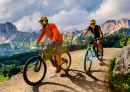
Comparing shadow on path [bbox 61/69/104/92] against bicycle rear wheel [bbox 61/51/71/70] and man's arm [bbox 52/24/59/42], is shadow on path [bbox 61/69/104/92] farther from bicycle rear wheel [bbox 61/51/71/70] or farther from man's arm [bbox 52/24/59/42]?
man's arm [bbox 52/24/59/42]

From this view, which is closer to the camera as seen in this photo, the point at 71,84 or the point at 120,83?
the point at 120,83

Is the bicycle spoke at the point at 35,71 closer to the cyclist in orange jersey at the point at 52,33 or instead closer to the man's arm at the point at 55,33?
the cyclist in orange jersey at the point at 52,33

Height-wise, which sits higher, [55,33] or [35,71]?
[55,33]

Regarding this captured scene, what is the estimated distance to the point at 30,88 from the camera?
5.19 m

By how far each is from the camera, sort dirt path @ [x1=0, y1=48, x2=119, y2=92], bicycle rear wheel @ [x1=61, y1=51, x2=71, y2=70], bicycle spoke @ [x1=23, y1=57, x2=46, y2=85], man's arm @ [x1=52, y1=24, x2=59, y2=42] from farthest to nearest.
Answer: bicycle rear wheel @ [x1=61, y1=51, x2=71, y2=70] → man's arm @ [x1=52, y1=24, x2=59, y2=42] → bicycle spoke @ [x1=23, y1=57, x2=46, y2=85] → dirt path @ [x1=0, y1=48, x2=119, y2=92]

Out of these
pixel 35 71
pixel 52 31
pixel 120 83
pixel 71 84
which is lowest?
pixel 71 84

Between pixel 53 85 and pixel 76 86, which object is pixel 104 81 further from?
pixel 53 85

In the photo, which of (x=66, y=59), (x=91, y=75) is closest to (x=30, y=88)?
(x=66, y=59)

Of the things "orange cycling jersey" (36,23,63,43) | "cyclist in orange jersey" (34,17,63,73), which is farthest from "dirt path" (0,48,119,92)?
"orange cycling jersey" (36,23,63,43)

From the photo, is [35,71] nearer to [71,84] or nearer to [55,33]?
[71,84]

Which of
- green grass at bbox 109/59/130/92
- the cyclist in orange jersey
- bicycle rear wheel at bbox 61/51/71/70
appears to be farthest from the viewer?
bicycle rear wheel at bbox 61/51/71/70

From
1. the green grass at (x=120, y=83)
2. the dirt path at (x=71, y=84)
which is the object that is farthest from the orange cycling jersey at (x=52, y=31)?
the green grass at (x=120, y=83)

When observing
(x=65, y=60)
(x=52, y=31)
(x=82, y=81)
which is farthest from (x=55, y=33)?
(x=82, y=81)

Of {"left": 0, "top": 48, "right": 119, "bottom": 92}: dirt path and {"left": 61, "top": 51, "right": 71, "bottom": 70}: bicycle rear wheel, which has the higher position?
{"left": 61, "top": 51, "right": 71, "bottom": 70}: bicycle rear wheel
